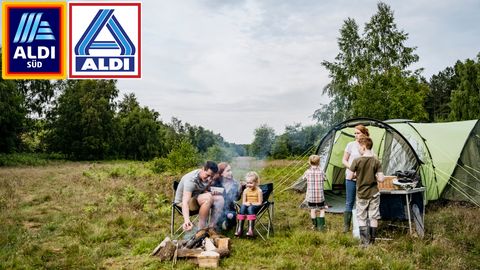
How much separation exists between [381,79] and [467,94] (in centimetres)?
1120

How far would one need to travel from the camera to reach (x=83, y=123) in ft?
108

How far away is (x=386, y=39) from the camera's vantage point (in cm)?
2373

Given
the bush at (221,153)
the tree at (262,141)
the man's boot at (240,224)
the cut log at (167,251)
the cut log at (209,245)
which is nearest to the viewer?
the cut log at (167,251)

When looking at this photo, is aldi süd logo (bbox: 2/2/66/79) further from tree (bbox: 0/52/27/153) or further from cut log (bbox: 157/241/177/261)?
tree (bbox: 0/52/27/153)

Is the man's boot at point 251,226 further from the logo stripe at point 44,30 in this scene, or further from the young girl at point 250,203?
the logo stripe at point 44,30

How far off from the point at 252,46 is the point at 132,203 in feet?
18.6

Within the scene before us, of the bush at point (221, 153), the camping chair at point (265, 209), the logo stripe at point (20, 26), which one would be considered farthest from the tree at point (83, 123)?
the camping chair at point (265, 209)

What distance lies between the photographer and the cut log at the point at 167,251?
4562 mm

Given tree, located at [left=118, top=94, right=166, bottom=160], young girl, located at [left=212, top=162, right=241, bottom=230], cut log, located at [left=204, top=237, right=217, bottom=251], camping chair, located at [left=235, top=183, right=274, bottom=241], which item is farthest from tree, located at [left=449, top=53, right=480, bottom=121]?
cut log, located at [left=204, top=237, right=217, bottom=251]

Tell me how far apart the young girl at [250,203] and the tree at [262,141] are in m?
5.10

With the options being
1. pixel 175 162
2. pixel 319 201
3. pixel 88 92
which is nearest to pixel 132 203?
pixel 319 201

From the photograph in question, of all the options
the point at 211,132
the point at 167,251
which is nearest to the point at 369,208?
the point at 167,251

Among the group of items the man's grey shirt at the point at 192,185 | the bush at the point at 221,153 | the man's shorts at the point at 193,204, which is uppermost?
the bush at the point at 221,153

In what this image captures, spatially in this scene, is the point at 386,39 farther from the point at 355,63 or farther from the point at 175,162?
the point at 175,162
